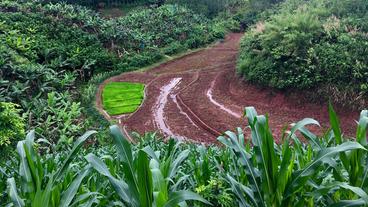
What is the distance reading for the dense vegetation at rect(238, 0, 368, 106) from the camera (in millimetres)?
9469

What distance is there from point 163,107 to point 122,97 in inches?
61.3

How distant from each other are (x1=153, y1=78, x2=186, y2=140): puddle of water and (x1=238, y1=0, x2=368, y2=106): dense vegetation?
2.26 m

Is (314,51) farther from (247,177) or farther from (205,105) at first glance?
(247,177)

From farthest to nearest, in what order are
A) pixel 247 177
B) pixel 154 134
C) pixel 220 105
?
pixel 220 105
pixel 154 134
pixel 247 177

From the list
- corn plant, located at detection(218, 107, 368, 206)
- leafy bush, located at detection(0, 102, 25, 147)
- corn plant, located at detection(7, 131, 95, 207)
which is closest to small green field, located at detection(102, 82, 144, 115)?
leafy bush, located at detection(0, 102, 25, 147)

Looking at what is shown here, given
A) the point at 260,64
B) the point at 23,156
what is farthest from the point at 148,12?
the point at 23,156

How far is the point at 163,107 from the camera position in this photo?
34.5ft

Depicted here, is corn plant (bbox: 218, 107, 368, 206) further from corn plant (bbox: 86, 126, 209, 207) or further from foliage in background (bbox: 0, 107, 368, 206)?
corn plant (bbox: 86, 126, 209, 207)

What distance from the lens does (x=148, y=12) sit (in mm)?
20016

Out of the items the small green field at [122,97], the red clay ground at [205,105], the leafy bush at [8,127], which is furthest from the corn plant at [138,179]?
the small green field at [122,97]

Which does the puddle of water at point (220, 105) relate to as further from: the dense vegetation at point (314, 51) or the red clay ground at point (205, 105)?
the dense vegetation at point (314, 51)

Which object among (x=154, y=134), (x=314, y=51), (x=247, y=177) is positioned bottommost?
(x=154, y=134)

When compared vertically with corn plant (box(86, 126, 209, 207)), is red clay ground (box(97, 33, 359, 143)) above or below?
below

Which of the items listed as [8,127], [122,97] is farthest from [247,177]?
[122,97]
